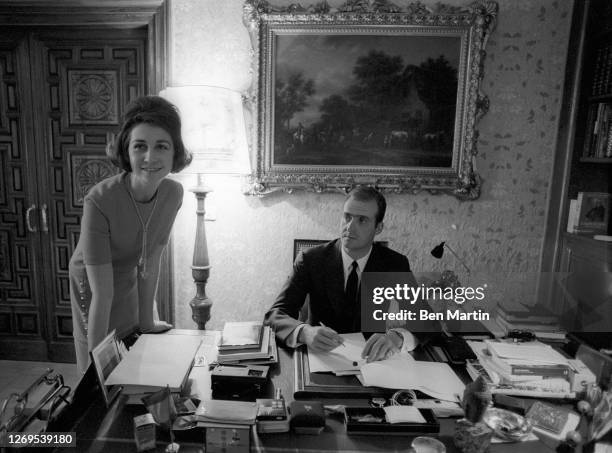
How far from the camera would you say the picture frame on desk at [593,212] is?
8.09ft

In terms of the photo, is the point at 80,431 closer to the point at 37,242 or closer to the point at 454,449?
the point at 454,449

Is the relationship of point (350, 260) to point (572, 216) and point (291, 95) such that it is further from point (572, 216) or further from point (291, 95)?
point (572, 216)

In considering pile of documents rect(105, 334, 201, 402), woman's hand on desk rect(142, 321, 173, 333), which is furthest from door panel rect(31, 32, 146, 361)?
pile of documents rect(105, 334, 201, 402)

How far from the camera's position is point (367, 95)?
274cm

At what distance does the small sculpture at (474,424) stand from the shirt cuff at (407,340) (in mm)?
422

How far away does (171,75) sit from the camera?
277cm

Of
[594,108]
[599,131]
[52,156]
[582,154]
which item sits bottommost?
[52,156]

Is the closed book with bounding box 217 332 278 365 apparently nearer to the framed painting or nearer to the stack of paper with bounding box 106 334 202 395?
the stack of paper with bounding box 106 334 202 395

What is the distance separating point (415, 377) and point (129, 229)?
1199 mm

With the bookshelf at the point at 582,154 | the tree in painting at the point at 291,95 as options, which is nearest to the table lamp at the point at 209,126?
the tree in painting at the point at 291,95

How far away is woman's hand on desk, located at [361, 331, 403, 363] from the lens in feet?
4.53

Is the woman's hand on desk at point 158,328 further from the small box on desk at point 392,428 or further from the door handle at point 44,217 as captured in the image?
the door handle at point 44,217

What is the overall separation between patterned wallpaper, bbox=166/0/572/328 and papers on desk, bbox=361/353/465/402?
5.10ft

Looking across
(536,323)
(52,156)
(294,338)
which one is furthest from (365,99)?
(52,156)
